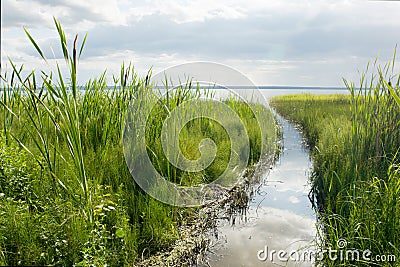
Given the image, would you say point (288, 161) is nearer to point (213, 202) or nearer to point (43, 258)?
point (213, 202)

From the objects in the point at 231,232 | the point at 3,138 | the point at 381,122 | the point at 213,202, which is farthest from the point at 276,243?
the point at 3,138

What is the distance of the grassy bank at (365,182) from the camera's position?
2.27m

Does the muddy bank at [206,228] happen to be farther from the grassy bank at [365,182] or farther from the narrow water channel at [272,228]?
the grassy bank at [365,182]

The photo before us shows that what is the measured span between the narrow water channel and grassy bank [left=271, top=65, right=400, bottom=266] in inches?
7.0

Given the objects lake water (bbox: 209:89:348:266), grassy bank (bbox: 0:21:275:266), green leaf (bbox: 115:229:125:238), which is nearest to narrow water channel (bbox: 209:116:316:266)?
lake water (bbox: 209:89:348:266)

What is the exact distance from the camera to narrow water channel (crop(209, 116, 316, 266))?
270 cm

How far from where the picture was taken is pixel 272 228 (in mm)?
3242

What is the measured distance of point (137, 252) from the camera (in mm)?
2654

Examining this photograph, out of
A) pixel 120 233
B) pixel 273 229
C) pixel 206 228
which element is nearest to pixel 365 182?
pixel 273 229

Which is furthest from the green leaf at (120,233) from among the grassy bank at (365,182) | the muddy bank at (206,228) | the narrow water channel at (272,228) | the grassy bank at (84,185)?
the grassy bank at (365,182)

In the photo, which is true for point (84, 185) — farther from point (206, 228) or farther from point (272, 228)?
point (272, 228)

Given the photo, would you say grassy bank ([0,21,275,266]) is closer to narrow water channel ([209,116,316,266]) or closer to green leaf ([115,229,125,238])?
green leaf ([115,229,125,238])

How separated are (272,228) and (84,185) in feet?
5.84

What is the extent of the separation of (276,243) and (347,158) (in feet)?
3.97
